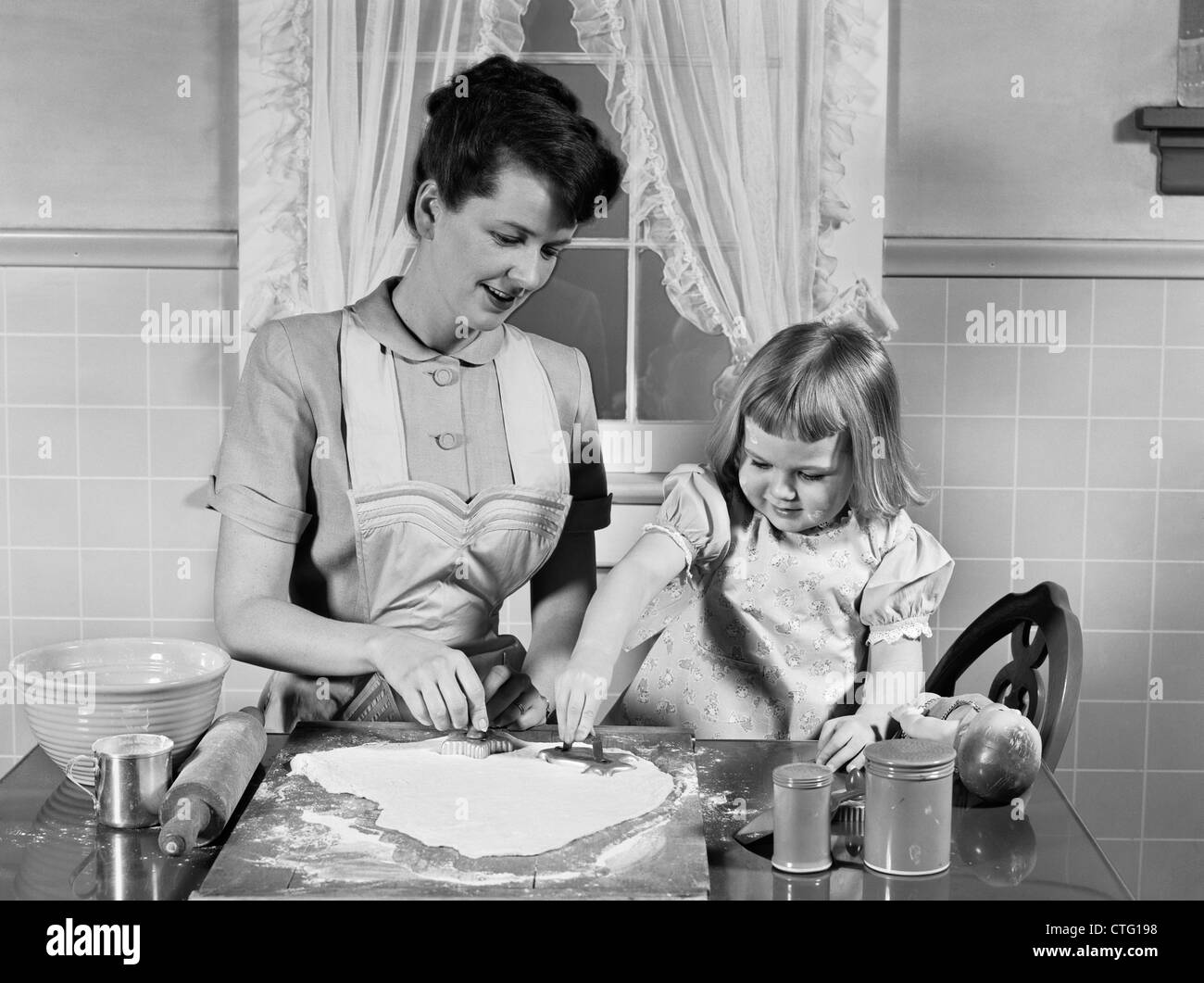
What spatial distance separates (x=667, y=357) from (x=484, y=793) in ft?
5.50

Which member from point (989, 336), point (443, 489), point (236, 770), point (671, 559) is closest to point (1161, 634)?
point (989, 336)

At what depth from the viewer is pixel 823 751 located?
1357mm

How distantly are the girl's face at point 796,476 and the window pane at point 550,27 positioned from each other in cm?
136

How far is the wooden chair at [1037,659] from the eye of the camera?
57.7 inches

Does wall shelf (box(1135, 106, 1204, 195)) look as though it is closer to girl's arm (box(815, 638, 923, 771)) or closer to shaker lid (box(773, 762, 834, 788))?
girl's arm (box(815, 638, 923, 771))

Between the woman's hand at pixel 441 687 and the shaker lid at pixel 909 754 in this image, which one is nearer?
the shaker lid at pixel 909 754

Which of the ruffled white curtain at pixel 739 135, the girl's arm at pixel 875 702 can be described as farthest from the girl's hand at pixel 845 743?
the ruffled white curtain at pixel 739 135

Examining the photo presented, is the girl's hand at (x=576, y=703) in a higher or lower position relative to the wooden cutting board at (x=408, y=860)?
higher

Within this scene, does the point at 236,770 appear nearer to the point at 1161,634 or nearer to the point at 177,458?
the point at 177,458

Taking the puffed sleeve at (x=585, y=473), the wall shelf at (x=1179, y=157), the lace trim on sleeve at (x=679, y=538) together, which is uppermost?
the wall shelf at (x=1179, y=157)

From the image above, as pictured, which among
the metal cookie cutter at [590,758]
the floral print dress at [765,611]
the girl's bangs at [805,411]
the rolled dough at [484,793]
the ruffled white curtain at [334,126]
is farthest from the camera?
the ruffled white curtain at [334,126]

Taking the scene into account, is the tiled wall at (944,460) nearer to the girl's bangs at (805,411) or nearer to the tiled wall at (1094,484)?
the tiled wall at (1094,484)

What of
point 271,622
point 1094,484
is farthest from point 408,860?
point 1094,484
